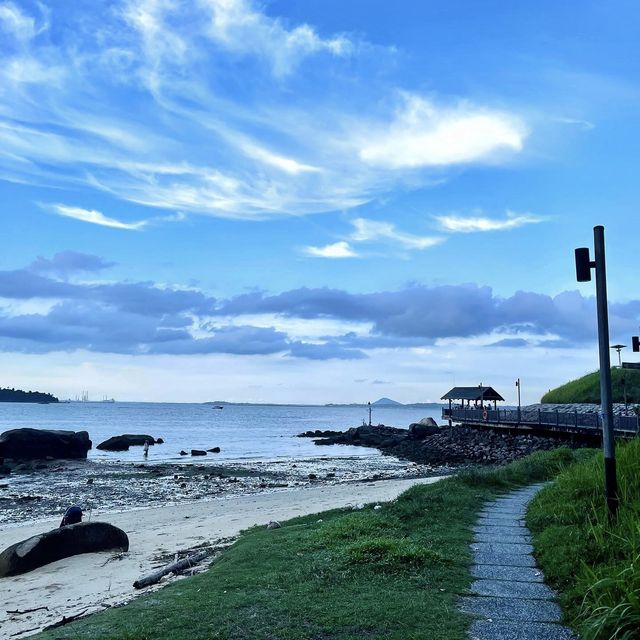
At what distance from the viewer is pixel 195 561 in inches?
460

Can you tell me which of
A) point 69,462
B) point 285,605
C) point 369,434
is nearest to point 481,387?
point 369,434

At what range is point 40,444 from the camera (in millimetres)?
44062

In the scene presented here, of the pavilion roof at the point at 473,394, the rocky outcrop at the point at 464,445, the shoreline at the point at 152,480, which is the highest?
the pavilion roof at the point at 473,394

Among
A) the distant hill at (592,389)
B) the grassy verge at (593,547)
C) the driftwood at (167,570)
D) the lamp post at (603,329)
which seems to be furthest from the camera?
the distant hill at (592,389)

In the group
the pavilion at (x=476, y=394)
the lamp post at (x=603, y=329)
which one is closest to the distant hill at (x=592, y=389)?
the pavilion at (x=476, y=394)

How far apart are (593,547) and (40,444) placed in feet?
141

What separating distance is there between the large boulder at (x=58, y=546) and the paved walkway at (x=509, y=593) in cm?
827

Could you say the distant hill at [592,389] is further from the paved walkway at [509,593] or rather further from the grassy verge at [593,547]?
the paved walkway at [509,593]

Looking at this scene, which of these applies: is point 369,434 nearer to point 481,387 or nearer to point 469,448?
point 481,387

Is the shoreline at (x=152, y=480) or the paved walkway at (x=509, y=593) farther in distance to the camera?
the shoreline at (x=152, y=480)

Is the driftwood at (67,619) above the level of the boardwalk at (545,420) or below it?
below

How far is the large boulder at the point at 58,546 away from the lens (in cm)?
1280

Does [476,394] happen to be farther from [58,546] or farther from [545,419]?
[58,546]

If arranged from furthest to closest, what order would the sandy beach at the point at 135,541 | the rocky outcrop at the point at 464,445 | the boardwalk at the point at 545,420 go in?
the rocky outcrop at the point at 464,445 → the boardwalk at the point at 545,420 → the sandy beach at the point at 135,541
